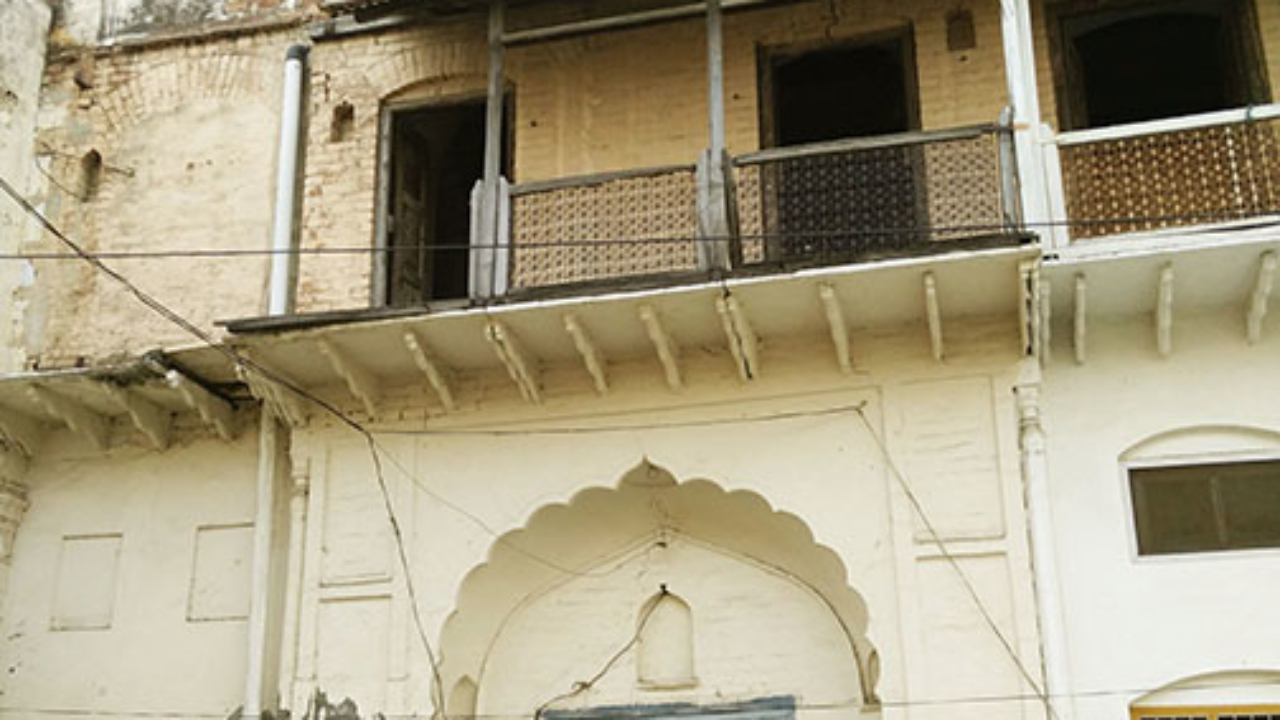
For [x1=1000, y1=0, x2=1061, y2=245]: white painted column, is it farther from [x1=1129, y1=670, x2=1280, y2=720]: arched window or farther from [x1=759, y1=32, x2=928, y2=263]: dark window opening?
[x1=1129, y1=670, x2=1280, y2=720]: arched window

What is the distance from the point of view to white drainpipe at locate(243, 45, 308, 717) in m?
9.28

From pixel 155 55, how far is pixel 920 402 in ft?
21.3

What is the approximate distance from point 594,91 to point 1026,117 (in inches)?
120

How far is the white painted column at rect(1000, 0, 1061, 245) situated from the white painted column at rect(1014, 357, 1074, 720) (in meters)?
0.85

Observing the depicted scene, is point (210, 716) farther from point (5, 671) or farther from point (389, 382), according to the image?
point (389, 382)

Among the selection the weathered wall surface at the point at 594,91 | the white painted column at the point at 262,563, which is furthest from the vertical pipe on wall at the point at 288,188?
the white painted column at the point at 262,563

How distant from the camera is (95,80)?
11430 millimetres

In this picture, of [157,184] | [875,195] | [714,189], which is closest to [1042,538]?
[875,195]

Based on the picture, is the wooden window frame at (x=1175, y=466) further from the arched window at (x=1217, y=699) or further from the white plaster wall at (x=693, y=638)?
the white plaster wall at (x=693, y=638)

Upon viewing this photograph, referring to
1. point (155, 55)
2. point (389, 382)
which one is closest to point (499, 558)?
point (389, 382)

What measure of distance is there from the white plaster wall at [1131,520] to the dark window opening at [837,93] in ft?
8.07

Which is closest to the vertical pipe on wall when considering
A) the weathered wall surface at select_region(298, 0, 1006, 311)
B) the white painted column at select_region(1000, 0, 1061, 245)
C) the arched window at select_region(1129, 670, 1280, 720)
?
the weathered wall surface at select_region(298, 0, 1006, 311)

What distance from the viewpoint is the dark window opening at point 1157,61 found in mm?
9492

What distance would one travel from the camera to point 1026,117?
8578mm
